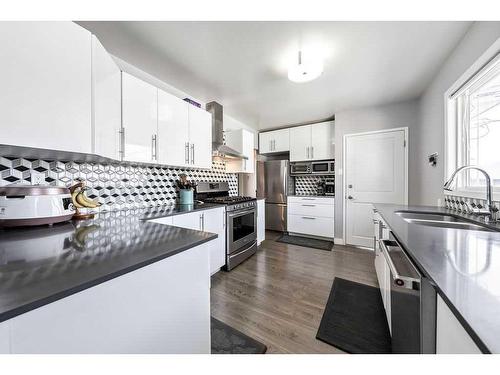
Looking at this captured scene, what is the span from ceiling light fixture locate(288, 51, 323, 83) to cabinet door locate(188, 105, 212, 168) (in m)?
1.15

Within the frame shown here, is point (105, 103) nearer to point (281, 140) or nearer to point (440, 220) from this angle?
point (440, 220)

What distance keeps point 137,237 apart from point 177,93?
2.19 meters

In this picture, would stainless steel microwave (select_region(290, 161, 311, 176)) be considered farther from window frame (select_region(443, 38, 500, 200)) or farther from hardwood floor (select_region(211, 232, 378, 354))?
window frame (select_region(443, 38, 500, 200))

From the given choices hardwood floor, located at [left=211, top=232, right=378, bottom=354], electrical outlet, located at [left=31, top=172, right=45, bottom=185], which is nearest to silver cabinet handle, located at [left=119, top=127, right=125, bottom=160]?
electrical outlet, located at [left=31, top=172, right=45, bottom=185]

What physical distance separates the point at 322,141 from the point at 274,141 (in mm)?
1005

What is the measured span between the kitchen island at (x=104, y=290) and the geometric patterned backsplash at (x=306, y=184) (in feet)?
11.2

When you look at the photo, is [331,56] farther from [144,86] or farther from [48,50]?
[48,50]

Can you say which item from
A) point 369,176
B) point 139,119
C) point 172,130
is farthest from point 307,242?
point 139,119

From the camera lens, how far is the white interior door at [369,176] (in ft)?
9.59

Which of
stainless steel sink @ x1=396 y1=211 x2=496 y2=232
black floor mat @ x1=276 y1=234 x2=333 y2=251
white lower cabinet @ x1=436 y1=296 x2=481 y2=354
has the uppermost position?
stainless steel sink @ x1=396 y1=211 x2=496 y2=232

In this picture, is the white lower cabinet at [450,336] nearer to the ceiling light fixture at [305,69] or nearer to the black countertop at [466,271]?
the black countertop at [466,271]

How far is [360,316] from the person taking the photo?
1506 millimetres

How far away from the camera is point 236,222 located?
97.2 inches

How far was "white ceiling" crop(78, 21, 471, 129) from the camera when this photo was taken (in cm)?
146
